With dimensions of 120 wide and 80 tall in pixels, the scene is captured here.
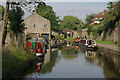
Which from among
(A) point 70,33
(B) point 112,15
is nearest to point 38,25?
(B) point 112,15

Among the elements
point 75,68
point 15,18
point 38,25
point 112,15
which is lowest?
point 75,68

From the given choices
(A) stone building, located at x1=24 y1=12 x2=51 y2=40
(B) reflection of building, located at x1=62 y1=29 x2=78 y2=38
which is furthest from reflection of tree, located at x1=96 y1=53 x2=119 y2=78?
(B) reflection of building, located at x1=62 y1=29 x2=78 y2=38

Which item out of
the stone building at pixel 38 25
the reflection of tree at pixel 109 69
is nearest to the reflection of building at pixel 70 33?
the stone building at pixel 38 25

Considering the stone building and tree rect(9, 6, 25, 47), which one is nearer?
tree rect(9, 6, 25, 47)

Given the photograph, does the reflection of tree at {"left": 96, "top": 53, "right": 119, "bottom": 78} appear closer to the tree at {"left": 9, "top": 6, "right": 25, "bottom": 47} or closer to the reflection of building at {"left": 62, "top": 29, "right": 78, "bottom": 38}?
the tree at {"left": 9, "top": 6, "right": 25, "bottom": 47}

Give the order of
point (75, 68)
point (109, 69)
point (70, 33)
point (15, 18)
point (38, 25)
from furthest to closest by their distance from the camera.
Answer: point (70, 33)
point (38, 25)
point (15, 18)
point (75, 68)
point (109, 69)

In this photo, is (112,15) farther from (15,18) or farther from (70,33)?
(70,33)

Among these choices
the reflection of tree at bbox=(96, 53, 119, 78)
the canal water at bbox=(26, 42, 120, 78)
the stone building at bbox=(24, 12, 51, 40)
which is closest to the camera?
the reflection of tree at bbox=(96, 53, 119, 78)

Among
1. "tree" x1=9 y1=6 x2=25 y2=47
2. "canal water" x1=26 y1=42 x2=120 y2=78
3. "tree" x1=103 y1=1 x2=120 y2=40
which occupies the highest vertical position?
"tree" x1=103 y1=1 x2=120 y2=40

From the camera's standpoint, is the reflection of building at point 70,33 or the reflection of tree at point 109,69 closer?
the reflection of tree at point 109,69

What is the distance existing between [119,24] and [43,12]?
30427mm

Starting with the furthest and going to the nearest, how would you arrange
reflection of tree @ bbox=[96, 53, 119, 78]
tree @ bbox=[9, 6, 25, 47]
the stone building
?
the stone building, tree @ bbox=[9, 6, 25, 47], reflection of tree @ bbox=[96, 53, 119, 78]

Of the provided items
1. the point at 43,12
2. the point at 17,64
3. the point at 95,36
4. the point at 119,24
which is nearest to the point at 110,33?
the point at 119,24

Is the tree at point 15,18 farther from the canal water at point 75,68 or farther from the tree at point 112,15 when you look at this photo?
the tree at point 112,15
